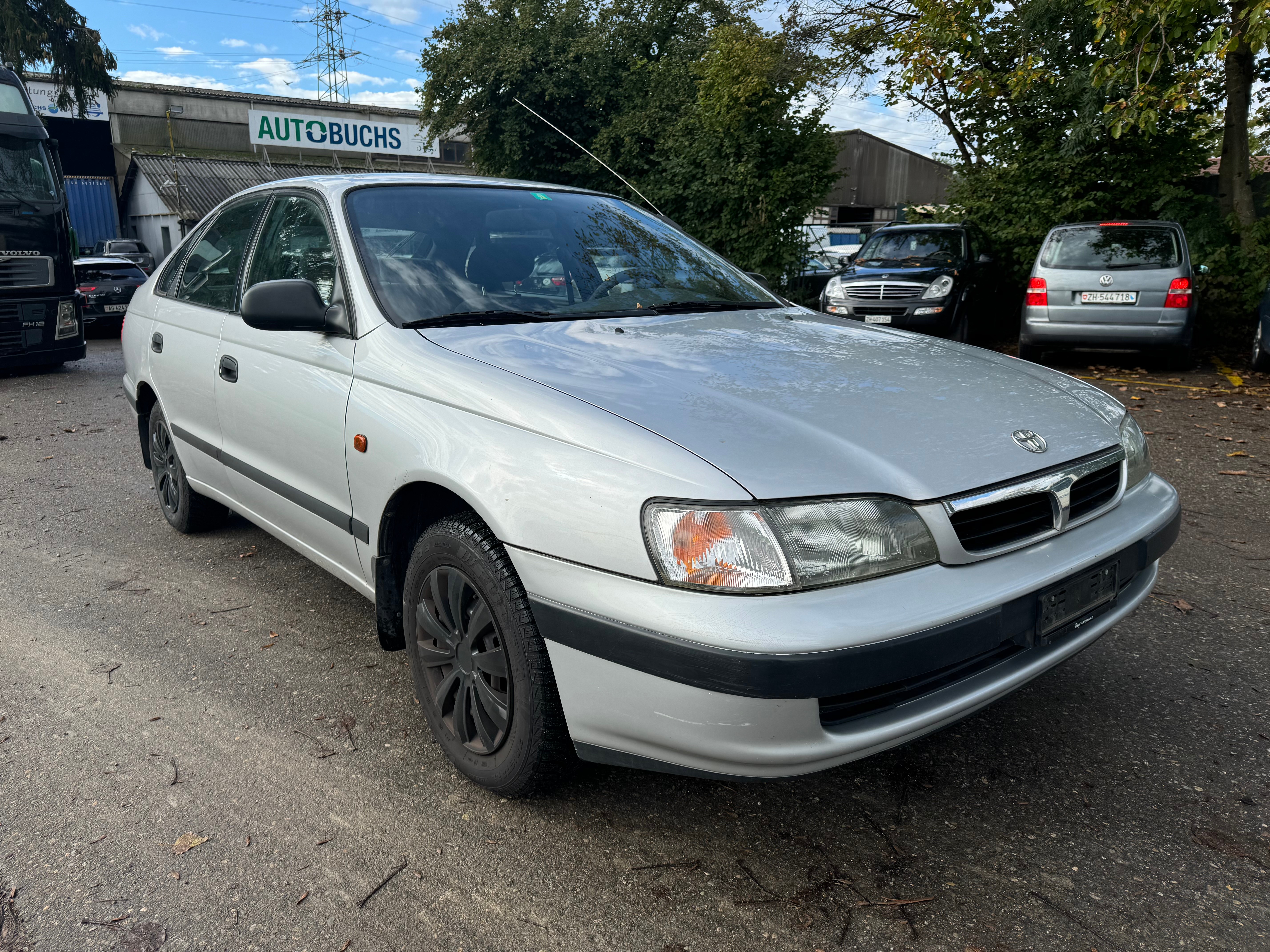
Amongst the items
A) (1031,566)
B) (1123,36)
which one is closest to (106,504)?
(1031,566)

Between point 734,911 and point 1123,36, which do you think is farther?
point 1123,36

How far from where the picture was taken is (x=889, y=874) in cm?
211

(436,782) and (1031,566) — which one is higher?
(1031,566)

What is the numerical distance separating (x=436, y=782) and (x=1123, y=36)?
863cm

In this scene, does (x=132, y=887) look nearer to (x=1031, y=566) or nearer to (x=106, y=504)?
(x=1031, y=566)

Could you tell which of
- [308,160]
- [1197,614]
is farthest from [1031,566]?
[308,160]

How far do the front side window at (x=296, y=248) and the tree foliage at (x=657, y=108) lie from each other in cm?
1223

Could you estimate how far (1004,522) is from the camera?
2.10 metres

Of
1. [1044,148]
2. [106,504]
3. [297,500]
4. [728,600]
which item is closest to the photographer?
[728,600]

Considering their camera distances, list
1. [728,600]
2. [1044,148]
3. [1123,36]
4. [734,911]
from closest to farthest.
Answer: [728,600]
[734,911]
[1123,36]
[1044,148]

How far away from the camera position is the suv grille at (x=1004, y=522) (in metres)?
2.01

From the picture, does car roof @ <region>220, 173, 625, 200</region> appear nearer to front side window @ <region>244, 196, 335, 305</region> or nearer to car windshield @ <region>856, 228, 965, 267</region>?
front side window @ <region>244, 196, 335, 305</region>

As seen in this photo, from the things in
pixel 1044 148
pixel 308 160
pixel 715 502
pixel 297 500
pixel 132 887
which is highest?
pixel 308 160

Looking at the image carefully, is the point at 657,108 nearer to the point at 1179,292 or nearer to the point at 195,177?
the point at 1179,292
